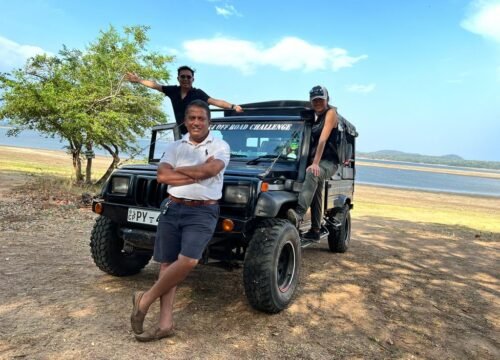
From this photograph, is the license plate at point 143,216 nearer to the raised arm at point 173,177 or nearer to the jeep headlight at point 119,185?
the jeep headlight at point 119,185

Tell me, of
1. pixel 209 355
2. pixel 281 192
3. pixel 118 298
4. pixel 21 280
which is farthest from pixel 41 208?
pixel 209 355

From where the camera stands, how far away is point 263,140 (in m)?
5.19

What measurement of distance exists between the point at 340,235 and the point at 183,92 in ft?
12.1

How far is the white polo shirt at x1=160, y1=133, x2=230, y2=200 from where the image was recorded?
3158 mm

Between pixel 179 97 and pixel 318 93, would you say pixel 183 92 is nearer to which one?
pixel 179 97

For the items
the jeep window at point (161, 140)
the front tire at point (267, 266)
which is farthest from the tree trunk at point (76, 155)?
the front tire at point (267, 266)

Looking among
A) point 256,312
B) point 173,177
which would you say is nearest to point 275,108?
point 256,312

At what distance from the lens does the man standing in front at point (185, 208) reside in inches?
123

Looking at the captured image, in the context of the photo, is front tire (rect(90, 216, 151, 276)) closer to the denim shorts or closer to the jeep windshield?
the denim shorts

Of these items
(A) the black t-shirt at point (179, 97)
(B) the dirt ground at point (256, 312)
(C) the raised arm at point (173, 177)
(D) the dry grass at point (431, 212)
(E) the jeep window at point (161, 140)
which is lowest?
(D) the dry grass at point (431, 212)

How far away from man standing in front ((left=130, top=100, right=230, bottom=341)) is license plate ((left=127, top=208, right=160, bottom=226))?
76 centimetres

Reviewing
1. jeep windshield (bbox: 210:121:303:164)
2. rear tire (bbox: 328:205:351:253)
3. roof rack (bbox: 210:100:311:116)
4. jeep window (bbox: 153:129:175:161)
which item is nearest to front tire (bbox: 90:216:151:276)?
jeep window (bbox: 153:129:175:161)

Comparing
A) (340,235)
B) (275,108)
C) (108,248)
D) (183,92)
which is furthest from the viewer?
(340,235)

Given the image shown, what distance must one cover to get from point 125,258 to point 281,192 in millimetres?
2007
